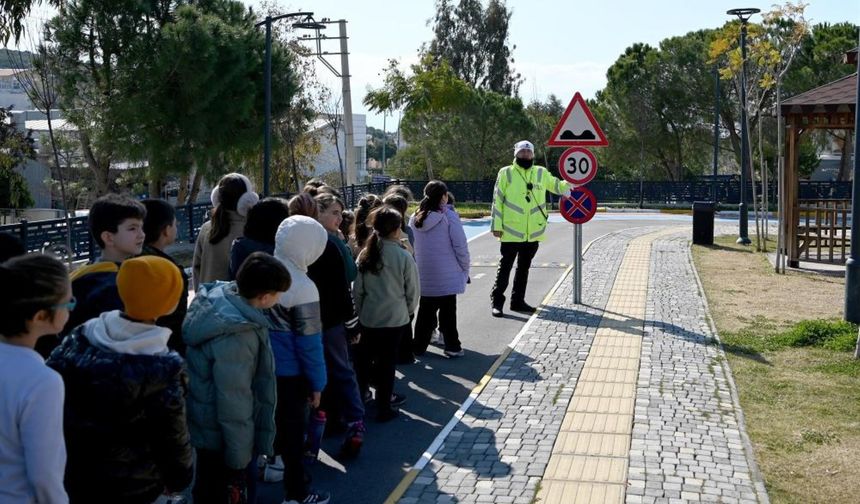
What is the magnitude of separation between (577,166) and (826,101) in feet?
22.3

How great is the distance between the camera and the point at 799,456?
6.52 meters

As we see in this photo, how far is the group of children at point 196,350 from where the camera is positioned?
3.39m

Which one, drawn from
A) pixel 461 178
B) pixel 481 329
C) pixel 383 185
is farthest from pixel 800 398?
pixel 461 178

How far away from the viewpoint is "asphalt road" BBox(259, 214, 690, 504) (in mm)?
6102

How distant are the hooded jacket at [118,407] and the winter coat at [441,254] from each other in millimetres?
5720

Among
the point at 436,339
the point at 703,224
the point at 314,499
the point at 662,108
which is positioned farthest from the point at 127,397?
the point at 662,108

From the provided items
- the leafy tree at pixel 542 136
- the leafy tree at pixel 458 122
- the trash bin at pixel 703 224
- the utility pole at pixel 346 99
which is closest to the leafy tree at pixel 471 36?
the leafy tree at pixel 542 136

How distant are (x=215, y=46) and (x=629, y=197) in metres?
26.2

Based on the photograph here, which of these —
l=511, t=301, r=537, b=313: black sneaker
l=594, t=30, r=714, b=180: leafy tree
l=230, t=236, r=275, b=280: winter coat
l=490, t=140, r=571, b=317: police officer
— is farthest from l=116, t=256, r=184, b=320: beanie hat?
l=594, t=30, r=714, b=180: leafy tree

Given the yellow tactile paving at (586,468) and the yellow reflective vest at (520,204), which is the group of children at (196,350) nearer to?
the yellow tactile paving at (586,468)

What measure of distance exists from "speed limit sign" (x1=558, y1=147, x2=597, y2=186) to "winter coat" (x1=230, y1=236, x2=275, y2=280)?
273 inches

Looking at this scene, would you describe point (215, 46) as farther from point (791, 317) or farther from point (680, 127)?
point (680, 127)

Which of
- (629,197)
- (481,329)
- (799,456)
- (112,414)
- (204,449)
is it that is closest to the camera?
(112,414)

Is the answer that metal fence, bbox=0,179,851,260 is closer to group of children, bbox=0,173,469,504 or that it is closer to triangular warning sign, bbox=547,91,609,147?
triangular warning sign, bbox=547,91,609,147
